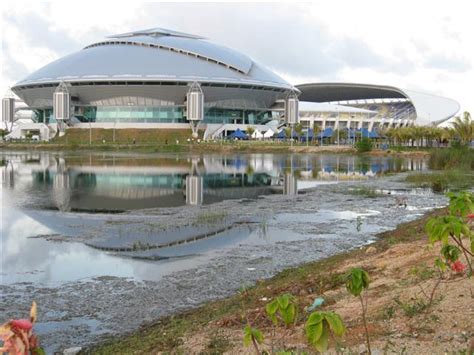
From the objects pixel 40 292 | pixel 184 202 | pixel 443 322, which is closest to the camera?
pixel 443 322

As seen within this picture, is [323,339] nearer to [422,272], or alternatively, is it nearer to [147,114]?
[422,272]

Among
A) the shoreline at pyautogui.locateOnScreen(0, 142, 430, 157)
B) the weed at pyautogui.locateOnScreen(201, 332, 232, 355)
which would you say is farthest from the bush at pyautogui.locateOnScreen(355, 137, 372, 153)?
the weed at pyautogui.locateOnScreen(201, 332, 232, 355)

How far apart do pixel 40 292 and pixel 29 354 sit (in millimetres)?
6998

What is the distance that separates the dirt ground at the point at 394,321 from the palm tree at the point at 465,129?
4735cm

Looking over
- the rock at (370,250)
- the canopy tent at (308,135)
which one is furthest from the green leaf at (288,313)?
the canopy tent at (308,135)

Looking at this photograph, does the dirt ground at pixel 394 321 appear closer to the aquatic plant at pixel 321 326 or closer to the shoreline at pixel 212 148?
the aquatic plant at pixel 321 326

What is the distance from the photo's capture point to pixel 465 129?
52125 mm

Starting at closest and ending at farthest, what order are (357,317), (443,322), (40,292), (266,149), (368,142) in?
(443,322) → (357,317) → (40,292) → (368,142) → (266,149)

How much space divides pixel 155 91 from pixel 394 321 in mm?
88672

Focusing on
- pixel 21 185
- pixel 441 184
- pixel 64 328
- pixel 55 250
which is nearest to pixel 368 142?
pixel 441 184

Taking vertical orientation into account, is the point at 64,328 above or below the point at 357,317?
below

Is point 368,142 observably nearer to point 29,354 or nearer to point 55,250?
point 55,250

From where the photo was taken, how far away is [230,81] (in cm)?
9050

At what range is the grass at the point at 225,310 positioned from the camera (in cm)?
641
